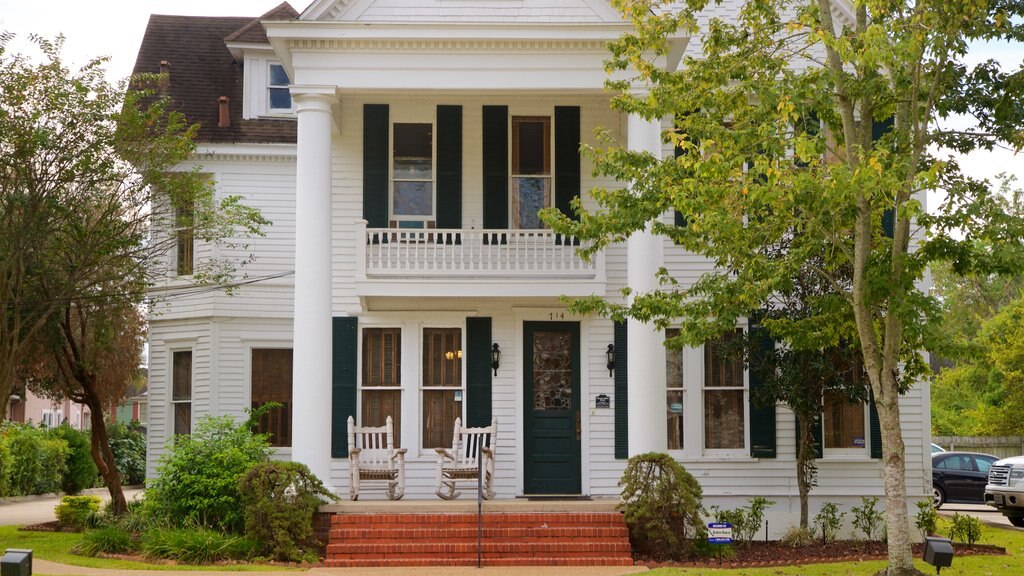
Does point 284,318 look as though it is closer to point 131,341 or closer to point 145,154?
point 145,154

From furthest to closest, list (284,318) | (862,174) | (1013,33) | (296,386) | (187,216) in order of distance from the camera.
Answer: (284,318) → (187,216) → (296,386) → (1013,33) → (862,174)

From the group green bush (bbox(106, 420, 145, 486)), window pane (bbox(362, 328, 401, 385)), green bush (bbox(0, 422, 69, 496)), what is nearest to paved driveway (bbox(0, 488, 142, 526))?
green bush (bbox(0, 422, 69, 496))

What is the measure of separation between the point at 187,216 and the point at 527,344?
5802mm

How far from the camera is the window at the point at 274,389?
20688 millimetres

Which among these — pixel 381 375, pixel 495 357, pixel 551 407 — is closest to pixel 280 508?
pixel 381 375

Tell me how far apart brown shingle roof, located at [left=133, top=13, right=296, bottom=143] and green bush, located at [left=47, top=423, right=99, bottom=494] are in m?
11.1

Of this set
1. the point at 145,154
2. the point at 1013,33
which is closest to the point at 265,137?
the point at 145,154

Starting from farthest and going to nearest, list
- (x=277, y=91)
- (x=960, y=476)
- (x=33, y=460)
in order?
(x=33, y=460) < (x=960, y=476) < (x=277, y=91)

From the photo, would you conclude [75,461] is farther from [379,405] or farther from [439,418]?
[439,418]

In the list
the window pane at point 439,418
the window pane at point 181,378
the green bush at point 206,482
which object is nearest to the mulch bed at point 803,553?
the window pane at point 439,418

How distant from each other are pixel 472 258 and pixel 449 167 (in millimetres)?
1693

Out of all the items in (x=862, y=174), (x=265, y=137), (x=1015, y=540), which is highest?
(x=265, y=137)

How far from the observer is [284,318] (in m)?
21.2

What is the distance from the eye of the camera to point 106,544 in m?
14.9
